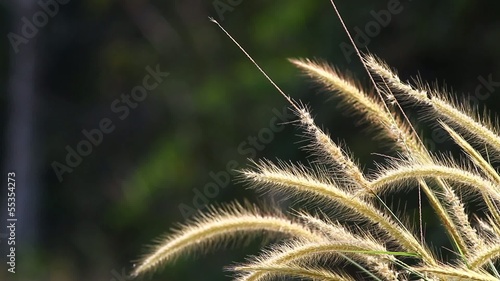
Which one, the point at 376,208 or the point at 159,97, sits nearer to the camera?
the point at 376,208

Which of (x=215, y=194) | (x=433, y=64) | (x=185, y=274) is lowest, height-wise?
(x=185, y=274)

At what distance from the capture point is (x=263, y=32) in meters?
8.42

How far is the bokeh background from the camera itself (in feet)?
20.1

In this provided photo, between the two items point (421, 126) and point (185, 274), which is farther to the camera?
point (185, 274)

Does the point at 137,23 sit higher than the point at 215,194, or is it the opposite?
the point at 137,23

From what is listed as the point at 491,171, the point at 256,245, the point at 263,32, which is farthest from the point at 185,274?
the point at 491,171

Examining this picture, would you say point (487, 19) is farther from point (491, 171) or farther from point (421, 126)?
point (491, 171)

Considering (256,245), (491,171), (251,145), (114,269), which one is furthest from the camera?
(114,269)

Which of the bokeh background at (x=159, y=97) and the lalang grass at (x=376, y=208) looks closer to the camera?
the lalang grass at (x=376, y=208)

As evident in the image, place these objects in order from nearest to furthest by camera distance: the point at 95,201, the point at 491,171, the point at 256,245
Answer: the point at 491,171
the point at 256,245
the point at 95,201

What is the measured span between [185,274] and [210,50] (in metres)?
2.30

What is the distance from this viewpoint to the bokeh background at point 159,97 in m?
6.12

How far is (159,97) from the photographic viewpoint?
9.71 m

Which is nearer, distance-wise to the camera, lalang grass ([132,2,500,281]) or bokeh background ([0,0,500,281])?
lalang grass ([132,2,500,281])
